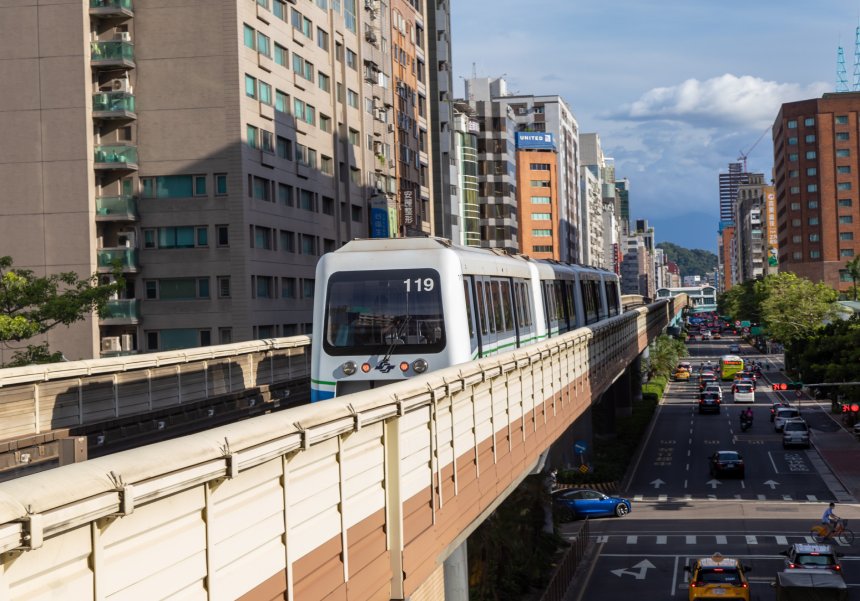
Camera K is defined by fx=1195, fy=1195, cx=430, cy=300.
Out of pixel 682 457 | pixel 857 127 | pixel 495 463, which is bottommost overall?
pixel 682 457

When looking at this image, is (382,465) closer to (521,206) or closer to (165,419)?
(165,419)

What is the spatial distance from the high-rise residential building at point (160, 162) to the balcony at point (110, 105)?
60 mm

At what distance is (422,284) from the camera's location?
22.8 m

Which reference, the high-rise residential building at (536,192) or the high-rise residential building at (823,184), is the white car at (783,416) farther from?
the high-rise residential building at (823,184)

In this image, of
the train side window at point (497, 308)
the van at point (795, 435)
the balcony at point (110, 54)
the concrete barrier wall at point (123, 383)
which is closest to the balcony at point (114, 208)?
the balcony at point (110, 54)

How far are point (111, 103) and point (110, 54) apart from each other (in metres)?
2.25

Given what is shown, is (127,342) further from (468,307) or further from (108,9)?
(468,307)

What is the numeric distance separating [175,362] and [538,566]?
44.1 ft

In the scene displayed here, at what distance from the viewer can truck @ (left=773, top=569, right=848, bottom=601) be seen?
29.7 m

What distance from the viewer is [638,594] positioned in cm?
3609

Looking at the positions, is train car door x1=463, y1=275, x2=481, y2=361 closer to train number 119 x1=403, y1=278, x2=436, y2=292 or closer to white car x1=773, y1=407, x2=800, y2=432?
train number 119 x1=403, y1=278, x2=436, y2=292

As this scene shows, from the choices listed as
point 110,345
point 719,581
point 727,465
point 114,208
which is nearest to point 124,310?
point 110,345

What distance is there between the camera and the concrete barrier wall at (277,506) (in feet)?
22.4

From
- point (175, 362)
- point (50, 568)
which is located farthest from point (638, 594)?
point (50, 568)
